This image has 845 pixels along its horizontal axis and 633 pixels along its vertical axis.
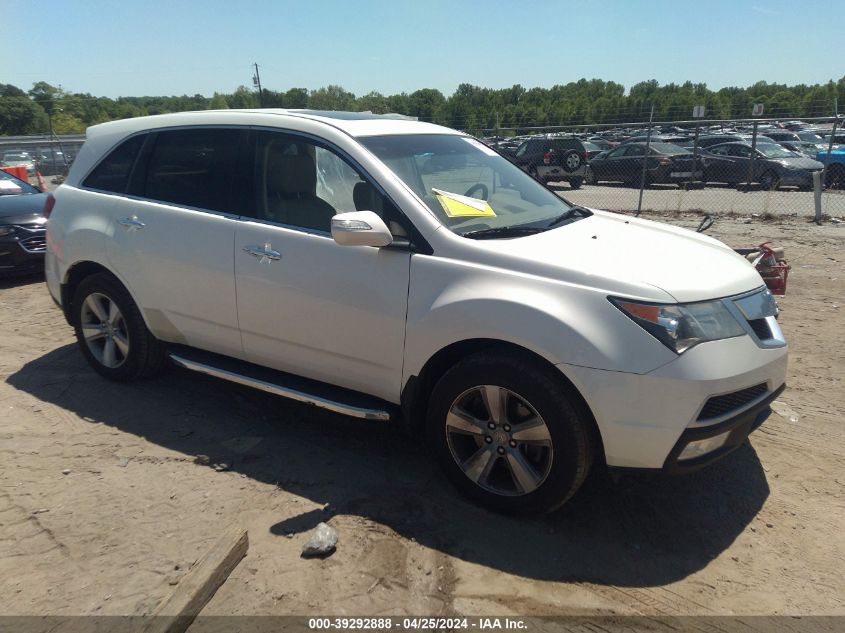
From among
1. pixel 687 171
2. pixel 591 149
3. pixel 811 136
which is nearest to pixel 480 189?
pixel 687 171

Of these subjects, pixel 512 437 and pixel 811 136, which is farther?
pixel 811 136

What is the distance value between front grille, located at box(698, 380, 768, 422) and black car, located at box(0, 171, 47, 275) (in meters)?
7.84

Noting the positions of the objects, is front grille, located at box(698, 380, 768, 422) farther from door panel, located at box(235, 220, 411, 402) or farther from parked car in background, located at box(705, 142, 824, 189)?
parked car in background, located at box(705, 142, 824, 189)

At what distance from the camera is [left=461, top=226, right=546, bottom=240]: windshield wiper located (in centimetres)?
321

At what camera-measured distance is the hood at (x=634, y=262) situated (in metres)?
2.80

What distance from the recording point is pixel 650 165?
19672mm

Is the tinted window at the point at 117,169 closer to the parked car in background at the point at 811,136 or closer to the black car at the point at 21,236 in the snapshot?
the black car at the point at 21,236

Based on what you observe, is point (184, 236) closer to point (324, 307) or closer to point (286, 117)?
point (286, 117)

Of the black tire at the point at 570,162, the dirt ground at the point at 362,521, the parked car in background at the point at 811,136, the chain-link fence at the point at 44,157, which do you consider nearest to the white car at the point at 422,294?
the dirt ground at the point at 362,521

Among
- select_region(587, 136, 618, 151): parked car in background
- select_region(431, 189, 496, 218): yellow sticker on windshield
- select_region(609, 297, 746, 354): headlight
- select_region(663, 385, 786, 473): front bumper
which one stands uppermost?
select_region(431, 189, 496, 218): yellow sticker on windshield

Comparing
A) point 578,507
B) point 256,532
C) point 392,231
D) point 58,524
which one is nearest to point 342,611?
point 256,532

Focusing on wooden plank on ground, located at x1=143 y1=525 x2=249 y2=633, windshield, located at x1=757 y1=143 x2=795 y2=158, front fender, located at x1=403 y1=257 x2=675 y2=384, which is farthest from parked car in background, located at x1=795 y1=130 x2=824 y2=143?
wooden plank on ground, located at x1=143 y1=525 x2=249 y2=633

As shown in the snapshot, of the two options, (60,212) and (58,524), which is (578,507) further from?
(60,212)

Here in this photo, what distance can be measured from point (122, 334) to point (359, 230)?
93.8 inches
